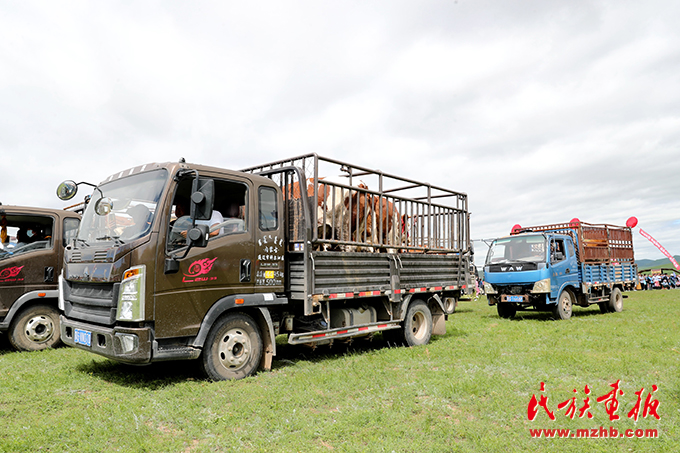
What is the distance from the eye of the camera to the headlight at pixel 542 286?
40.1ft

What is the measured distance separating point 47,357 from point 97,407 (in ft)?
10.2

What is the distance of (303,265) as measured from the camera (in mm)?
6281

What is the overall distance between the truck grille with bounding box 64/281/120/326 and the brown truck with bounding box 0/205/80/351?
227 centimetres

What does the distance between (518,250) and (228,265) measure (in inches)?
395

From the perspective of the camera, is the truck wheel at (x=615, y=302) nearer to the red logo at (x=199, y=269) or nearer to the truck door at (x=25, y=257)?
the red logo at (x=199, y=269)

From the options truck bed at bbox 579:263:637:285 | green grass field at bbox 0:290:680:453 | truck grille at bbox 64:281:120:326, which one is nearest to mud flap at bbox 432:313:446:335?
green grass field at bbox 0:290:680:453

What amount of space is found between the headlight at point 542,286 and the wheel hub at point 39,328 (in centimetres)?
1093

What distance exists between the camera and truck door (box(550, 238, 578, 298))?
1265 cm

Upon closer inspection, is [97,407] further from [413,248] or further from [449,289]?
[449,289]

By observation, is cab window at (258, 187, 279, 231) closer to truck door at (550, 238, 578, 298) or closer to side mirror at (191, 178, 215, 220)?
side mirror at (191, 178, 215, 220)

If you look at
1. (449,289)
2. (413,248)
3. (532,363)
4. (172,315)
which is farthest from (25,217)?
(532,363)

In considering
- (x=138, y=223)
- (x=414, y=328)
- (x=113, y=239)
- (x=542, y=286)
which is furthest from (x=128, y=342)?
(x=542, y=286)

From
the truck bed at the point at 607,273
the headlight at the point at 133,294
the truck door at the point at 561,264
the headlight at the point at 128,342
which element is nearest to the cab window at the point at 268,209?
the headlight at the point at 133,294

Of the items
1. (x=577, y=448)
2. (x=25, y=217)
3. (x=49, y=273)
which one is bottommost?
(x=577, y=448)
